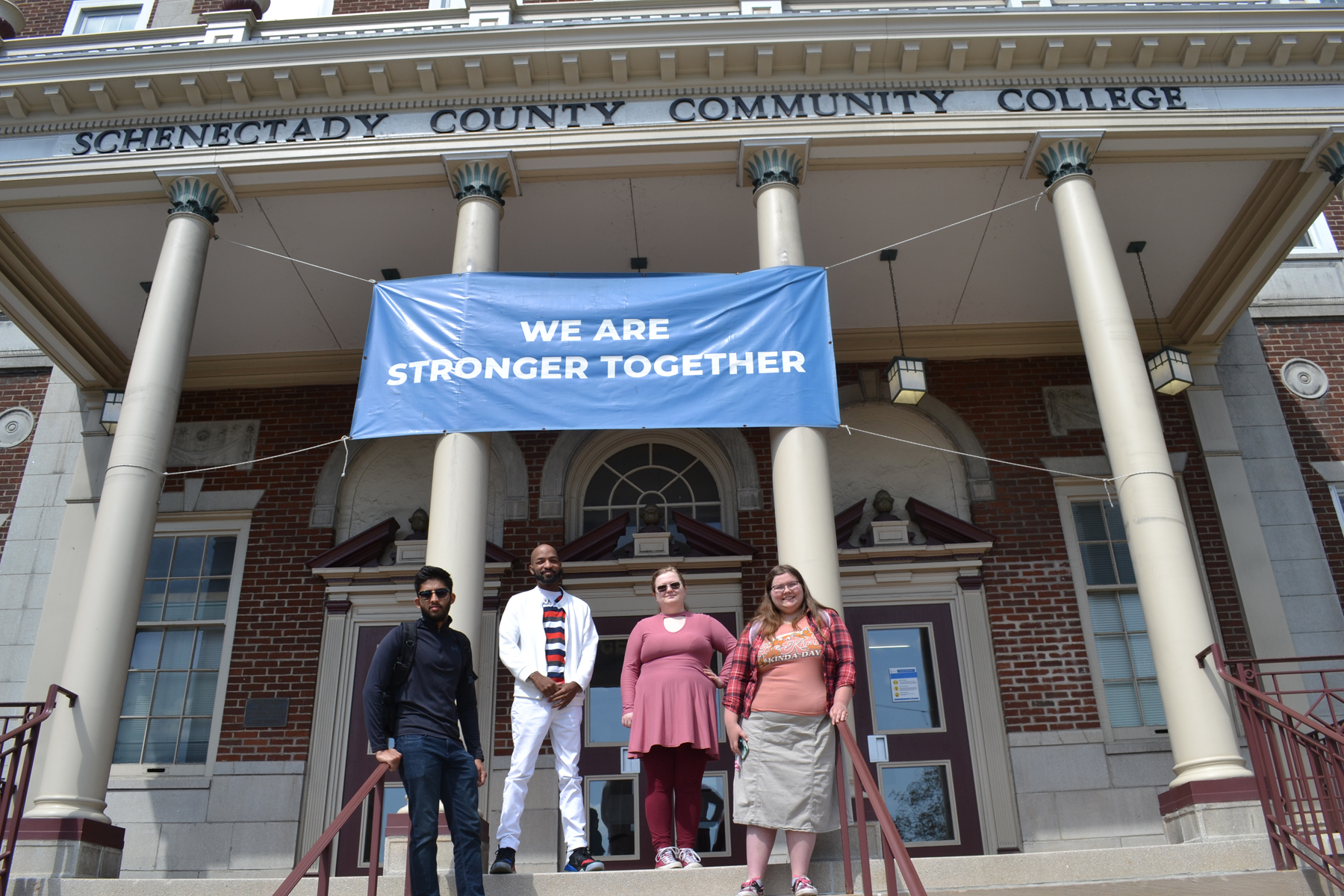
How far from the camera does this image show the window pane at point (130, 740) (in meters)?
10.6

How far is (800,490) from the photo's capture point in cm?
752

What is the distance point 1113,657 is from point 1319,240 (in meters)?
5.91

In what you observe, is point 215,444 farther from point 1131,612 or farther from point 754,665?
point 1131,612

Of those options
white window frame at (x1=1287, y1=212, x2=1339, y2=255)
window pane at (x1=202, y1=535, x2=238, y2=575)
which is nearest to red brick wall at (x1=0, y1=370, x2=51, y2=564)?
window pane at (x1=202, y1=535, x2=238, y2=575)

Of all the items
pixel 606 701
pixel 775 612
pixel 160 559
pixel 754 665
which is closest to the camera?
pixel 754 665

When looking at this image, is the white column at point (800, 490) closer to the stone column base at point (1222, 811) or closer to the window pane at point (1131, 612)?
the stone column base at point (1222, 811)

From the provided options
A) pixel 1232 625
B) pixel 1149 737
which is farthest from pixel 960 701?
pixel 1232 625

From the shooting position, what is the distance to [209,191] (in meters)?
9.17

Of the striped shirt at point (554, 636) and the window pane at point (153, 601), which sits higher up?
the window pane at point (153, 601)

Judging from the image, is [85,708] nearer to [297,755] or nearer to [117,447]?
[117,447]

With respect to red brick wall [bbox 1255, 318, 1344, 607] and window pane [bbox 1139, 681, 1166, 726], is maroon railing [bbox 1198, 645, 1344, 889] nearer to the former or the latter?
window pane [bbox 1139, 681, 1166, 726]

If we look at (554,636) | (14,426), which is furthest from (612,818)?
(14,426)

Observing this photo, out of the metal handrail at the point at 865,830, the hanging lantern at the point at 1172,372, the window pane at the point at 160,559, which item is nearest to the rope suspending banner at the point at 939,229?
the hanging lantern at the point at 1172,372

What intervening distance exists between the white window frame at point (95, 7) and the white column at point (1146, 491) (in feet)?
35.9
